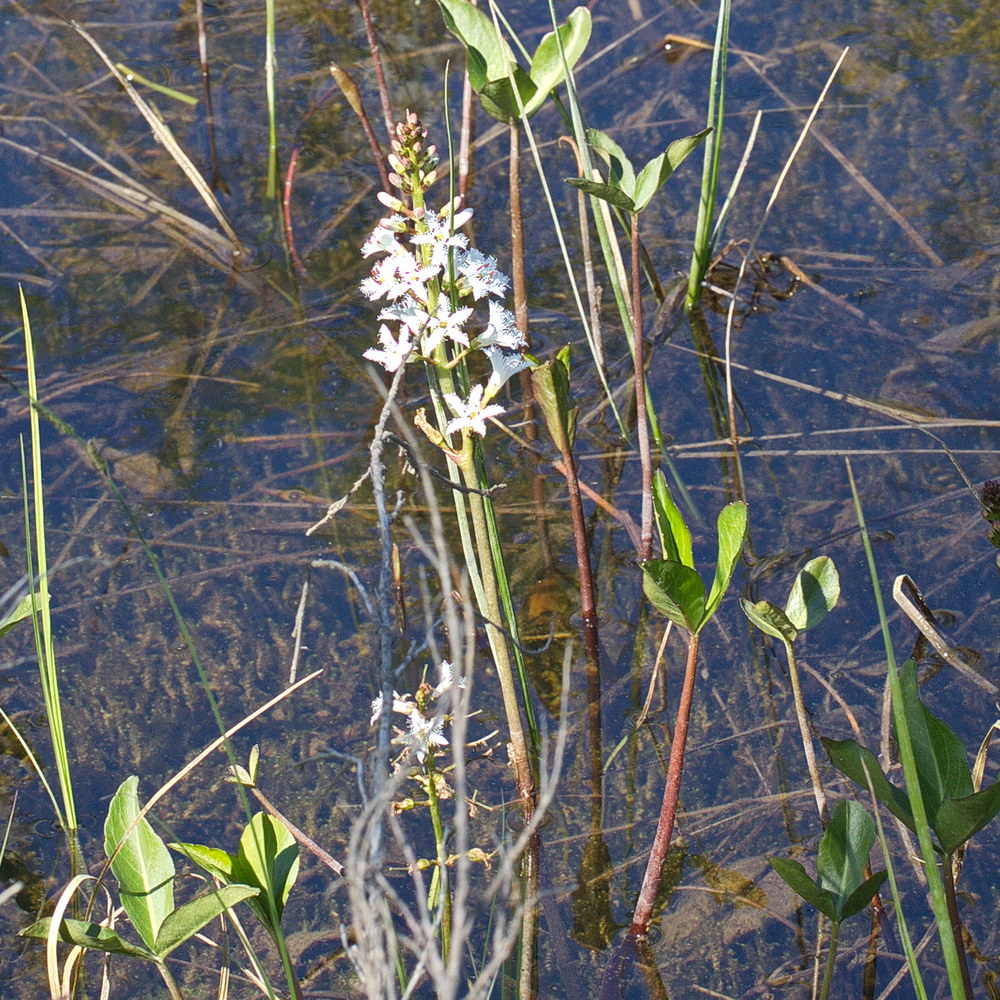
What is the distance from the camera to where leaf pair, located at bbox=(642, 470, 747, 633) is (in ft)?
6.41

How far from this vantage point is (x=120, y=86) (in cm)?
464

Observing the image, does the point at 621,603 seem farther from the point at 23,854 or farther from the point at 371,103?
the point at 371,103

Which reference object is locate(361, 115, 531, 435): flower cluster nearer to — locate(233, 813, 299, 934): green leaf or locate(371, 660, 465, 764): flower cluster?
locate(371, 660, 465, 764): flower cluster

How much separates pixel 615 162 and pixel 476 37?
519 millimetres

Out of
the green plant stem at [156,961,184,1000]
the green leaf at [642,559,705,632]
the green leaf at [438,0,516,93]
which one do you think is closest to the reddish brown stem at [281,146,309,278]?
the green leaf at [438,0,516,93]

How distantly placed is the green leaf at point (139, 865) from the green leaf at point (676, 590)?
3.14ft

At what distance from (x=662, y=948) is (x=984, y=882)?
0.69 metres

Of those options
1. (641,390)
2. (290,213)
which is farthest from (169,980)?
(290,213)

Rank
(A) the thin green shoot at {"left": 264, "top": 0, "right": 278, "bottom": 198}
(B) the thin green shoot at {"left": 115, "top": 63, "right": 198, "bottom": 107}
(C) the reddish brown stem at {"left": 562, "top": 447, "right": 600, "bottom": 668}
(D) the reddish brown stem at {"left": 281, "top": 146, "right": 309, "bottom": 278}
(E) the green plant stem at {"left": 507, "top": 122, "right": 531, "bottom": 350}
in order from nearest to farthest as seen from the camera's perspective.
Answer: (C) the reddish brown stem at {"left": 562, "top": 447, "right": 600, "bottom": 668} < (E) the green plant stem at {"left": 507, "top": 122, "right": 531, "bottom": 350} < (A) the thin green shoot at {"left": 264, "top": 0, "right": 278, "bottom": 198} < (D) the reddish brown stem at {"left": 281, "top": 146, "right": 309, "bottom": 278} < (B) the thin green shoot at {"left": 115, "top": 63, "right": 198, "bottom": 107}

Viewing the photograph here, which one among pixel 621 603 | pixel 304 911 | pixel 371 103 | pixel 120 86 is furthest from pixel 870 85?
pixel 304 911

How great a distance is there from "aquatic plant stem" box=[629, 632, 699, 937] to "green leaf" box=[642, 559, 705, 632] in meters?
0.04

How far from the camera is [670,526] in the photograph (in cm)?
209

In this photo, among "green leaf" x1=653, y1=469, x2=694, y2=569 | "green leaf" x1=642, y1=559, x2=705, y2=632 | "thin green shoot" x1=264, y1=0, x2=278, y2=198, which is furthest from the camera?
"thin green shoot" x1=264, y1=0, x2=278, y2=198

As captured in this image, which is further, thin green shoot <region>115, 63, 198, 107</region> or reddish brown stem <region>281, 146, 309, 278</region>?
thin green shoot <region>115, 63, 198, 107</region>
